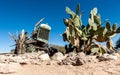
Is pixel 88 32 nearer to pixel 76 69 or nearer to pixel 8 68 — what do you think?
pixel 76 69

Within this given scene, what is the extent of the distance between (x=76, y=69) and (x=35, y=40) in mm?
3542

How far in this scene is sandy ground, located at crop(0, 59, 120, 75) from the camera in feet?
22.3

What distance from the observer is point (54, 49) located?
407 inches

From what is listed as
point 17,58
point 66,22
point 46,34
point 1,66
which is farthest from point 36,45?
point 1,66

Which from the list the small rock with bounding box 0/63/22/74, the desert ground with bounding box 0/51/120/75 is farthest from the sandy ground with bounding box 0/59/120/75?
the small rock with bounding box 0/63/22/74

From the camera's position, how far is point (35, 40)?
10258 mm

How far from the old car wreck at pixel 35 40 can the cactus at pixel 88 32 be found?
1.19 m

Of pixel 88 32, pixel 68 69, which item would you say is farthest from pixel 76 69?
pixel 88 32

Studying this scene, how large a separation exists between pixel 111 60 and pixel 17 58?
3041 millimetres

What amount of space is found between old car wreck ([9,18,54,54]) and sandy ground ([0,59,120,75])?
5.62 ft

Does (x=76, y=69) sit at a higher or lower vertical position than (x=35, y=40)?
lower

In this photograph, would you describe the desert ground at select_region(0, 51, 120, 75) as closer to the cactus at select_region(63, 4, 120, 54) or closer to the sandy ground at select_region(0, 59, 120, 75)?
the sandy ground at select_region(0, 59, 120, 75)

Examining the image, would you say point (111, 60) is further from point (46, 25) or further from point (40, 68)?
point (46, 25)

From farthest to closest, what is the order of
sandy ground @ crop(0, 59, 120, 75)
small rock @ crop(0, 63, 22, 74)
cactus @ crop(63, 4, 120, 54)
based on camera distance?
cactus @ crop(63, 4, 120, 54)
small rock @ crop(0, 63, 22, 74)
sandy ground @ crop(0, 59, 120, 75)
